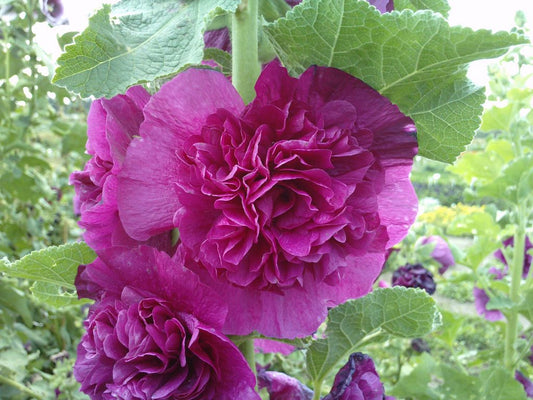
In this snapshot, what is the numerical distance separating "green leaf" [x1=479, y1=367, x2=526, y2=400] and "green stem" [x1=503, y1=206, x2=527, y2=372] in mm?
280

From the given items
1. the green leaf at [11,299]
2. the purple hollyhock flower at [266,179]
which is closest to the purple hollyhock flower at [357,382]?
the purple hollyhock flower at [266,179]

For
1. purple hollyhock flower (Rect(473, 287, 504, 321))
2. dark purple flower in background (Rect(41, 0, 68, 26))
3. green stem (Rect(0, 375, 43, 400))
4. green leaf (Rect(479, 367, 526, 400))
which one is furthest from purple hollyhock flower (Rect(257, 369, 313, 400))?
purple hollyhock flower (Rect(473, 287, 504, 321))

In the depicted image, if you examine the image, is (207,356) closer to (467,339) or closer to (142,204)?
(142,204)

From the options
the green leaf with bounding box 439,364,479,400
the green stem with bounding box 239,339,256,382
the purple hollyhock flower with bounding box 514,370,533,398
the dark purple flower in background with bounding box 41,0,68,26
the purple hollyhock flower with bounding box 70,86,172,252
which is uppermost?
the dark purple flower in background with bounding box 41,0,68,26

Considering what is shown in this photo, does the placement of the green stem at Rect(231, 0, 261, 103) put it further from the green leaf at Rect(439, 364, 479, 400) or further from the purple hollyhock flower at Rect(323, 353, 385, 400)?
the green leaf at Rect(439, 364, 479, 400)

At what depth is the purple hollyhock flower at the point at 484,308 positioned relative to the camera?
6.70 feet

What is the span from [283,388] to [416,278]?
3.58 ft

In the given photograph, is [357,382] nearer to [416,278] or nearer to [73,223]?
[416,278]

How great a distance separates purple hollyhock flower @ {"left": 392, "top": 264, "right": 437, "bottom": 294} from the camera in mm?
1663

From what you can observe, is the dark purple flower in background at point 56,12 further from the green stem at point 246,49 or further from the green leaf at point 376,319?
the green leaf at point 376,319

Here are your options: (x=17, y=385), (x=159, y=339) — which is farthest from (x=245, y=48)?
(x=17, y=385)

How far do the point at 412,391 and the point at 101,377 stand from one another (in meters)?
1.33

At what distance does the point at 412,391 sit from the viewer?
1.60 m

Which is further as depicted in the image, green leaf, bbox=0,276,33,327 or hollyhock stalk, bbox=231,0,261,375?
green leaf, bbox=0,276,33,327
